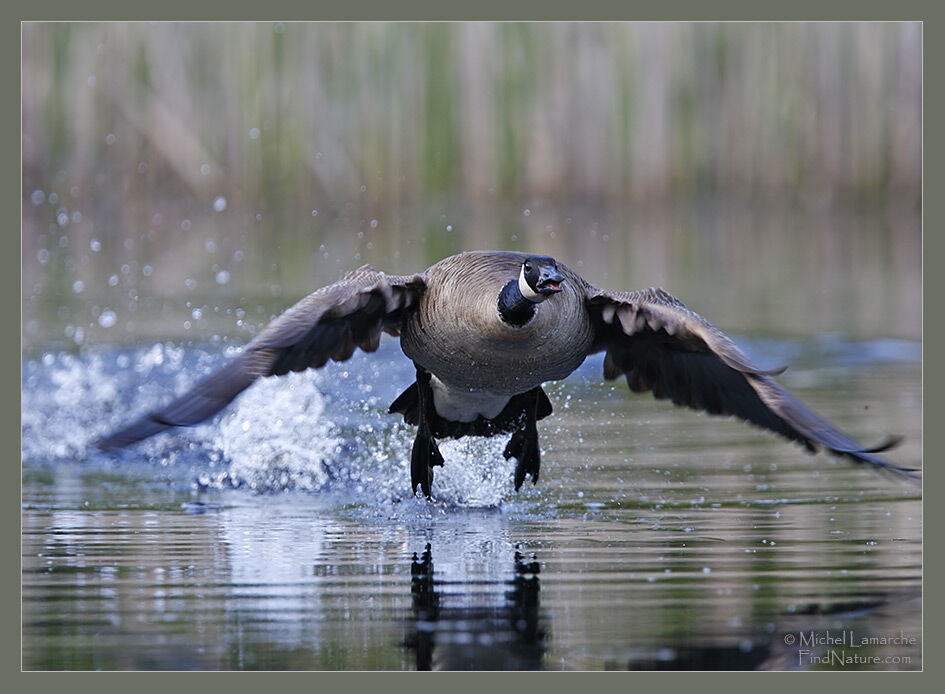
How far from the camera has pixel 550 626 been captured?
5.86 meters

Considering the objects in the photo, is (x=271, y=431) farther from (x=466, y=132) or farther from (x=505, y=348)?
(x=466, y=132)

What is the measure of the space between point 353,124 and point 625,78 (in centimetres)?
398

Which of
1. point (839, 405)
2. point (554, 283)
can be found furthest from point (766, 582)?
point (839, 405)

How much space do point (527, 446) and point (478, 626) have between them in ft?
9.88

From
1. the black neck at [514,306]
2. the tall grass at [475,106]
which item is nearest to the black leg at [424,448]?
the black neck at [514,306]

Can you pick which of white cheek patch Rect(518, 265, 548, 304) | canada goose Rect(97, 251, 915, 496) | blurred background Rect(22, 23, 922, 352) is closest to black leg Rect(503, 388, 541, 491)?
canada goose Rect(97, 251, 915, 496)

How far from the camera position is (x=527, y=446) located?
8773mm

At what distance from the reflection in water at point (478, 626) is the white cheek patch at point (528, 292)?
1.42m

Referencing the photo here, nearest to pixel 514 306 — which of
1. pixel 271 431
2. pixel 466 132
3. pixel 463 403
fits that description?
pixel 463 403

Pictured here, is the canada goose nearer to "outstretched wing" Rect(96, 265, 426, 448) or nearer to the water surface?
"outstretched wing" Rect(96, 265, 426, 448)

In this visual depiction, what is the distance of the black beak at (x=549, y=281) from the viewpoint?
702 centimetres

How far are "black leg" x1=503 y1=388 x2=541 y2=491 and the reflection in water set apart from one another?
1993 millimetres

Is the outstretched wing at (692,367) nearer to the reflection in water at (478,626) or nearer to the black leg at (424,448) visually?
the black leg at (424,448)

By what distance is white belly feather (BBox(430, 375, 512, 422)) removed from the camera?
8.55m
